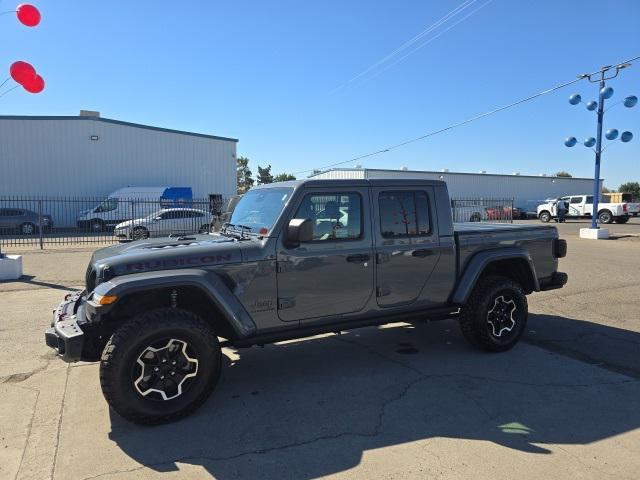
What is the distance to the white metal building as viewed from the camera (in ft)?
138

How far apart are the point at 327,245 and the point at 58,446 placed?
100 inches

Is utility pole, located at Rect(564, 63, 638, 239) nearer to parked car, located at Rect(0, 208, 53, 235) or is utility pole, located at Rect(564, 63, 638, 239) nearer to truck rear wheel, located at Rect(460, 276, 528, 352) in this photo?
truck rear wheel, located at Rect(460, 276, 528, 352)

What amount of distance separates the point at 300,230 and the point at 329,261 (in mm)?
522

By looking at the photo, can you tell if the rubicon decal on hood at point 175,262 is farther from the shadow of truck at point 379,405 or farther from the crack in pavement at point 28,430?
the crack in pavement at point 28,430

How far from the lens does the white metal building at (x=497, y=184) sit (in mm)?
41969

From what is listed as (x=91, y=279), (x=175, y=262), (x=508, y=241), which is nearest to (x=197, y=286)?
(x=175, y=262)

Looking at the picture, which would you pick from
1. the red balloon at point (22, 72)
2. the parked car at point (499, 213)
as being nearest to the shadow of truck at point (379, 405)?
the red balloon at point (22, 72)

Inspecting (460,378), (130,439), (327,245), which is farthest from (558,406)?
(130,439)

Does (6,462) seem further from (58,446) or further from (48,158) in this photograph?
(48,158)

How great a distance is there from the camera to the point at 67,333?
138 inches

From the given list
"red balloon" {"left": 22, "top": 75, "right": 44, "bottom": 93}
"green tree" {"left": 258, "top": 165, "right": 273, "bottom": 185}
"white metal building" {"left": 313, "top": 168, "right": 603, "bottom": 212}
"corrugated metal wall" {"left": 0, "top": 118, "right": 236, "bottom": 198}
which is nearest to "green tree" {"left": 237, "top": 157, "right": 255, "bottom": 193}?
"green tree" {"left": 258, "top": 165, "right": 273, "bottom": 185}

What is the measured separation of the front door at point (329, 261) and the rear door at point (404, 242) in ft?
0.46

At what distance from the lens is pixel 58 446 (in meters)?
3.31

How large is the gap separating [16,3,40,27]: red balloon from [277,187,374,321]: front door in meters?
8.28
